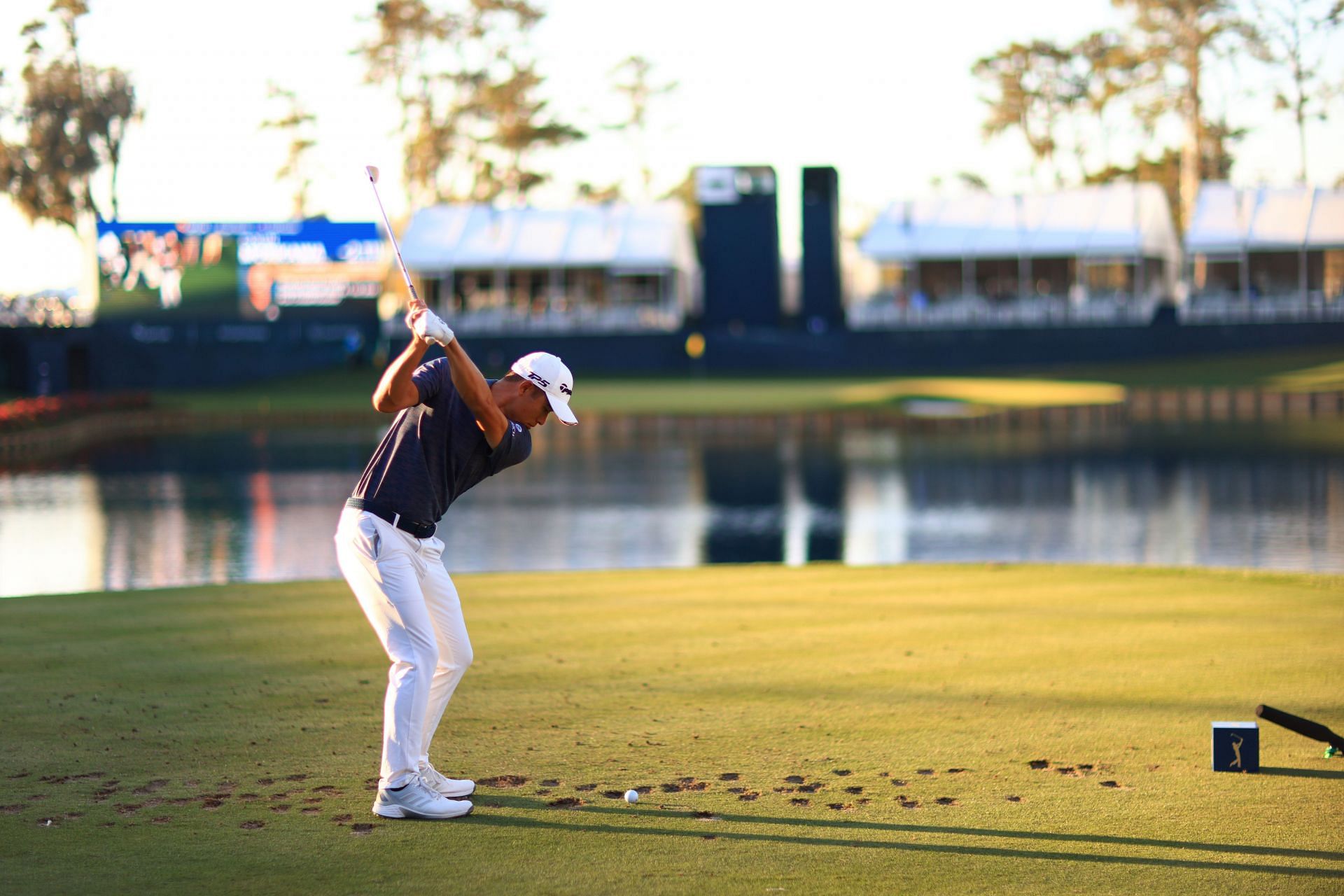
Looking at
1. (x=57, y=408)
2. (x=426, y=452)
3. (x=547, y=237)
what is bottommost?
(x=57, y=408)

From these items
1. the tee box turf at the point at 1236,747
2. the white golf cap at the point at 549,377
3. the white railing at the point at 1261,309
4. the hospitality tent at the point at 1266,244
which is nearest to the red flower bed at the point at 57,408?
the white golf cap at the point at 549,377

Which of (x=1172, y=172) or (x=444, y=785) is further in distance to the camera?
(x=1172, y=172)

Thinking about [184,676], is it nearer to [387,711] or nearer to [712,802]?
[387,711]

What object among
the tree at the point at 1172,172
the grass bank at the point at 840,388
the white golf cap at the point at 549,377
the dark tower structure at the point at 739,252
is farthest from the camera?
the tree at the point at 1172,172

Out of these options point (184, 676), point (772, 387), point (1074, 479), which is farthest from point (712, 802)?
point (772, 387)

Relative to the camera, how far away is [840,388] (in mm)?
46250

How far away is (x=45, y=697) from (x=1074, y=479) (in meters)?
18.7

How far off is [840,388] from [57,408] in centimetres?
2264

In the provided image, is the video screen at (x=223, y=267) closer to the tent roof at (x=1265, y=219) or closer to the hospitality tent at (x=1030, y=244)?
the hospitality tent at (x=1030, y=244)

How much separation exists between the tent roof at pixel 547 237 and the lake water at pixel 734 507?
2662cm

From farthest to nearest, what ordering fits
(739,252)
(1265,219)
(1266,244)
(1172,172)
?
1. (1172,172)
2. (739,252)
3. (1265,219)
4. (1266,244)

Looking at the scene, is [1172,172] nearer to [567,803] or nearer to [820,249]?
[820,249]

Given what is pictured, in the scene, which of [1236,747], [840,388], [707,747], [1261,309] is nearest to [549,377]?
[707,747]

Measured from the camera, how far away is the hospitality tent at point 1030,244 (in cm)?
5744
